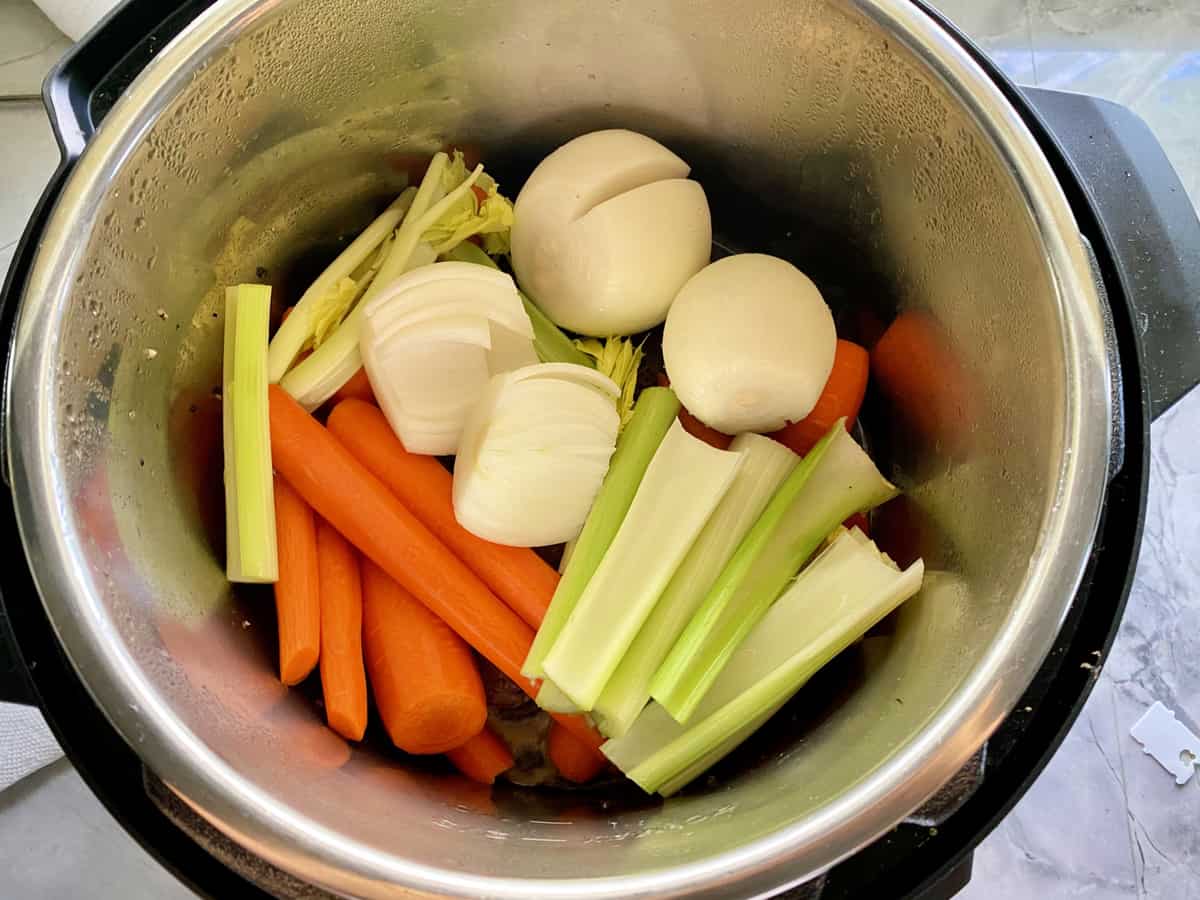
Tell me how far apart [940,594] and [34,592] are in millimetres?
675

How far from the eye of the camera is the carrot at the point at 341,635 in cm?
77

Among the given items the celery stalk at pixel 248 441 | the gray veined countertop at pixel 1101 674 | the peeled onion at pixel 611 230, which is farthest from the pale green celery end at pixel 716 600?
the gray veined countertop at pixel 1101 674

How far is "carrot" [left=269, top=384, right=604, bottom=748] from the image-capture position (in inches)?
32.1

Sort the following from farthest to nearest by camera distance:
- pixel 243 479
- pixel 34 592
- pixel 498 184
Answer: pixel 498 184 < pixel 243 479 < pixel 34 592

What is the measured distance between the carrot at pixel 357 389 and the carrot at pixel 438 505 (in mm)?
17

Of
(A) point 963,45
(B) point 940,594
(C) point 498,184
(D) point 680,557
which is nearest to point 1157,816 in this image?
(B) point 940,594

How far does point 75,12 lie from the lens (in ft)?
3.88

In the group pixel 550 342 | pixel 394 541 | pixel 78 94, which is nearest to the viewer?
pixel 78 94

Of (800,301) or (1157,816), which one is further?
(1157,816)

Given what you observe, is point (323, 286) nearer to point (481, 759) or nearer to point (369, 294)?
point (369, 294)

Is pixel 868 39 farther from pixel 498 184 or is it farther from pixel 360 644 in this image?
pixel 360 644

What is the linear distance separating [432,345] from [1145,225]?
0.61 metres

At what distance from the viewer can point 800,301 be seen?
33.5 inches

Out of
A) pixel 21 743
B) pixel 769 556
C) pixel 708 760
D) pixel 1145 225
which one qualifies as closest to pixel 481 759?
pixel 708 760
